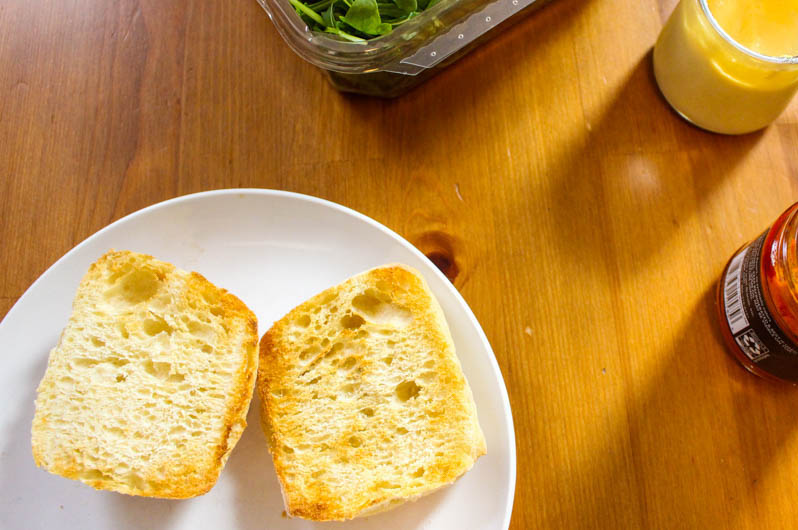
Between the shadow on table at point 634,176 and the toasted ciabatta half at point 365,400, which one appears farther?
the shadow on table at point 634,176

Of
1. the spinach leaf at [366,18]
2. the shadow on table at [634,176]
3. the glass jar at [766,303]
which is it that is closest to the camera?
the glass jar at [766,303]

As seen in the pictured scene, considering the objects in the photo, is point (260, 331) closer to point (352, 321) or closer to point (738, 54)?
point (352, 321)

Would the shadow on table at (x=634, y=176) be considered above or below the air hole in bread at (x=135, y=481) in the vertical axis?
above

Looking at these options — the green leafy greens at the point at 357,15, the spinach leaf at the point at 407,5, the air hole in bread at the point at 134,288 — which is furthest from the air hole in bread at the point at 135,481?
the spinach leaf at the point at 407,5

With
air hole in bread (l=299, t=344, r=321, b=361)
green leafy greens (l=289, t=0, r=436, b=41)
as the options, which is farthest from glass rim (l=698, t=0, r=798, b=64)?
air hole in bread (l=299, t=344, r=321, b=361)

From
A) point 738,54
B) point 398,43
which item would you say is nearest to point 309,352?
point 398,43

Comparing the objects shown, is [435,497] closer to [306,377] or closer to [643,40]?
[306,377]

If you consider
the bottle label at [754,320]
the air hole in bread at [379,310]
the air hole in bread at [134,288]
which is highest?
the bottle label at [754,320]

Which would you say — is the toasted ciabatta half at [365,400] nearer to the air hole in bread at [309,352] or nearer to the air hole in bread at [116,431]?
the air hole in bread at [309,352]
